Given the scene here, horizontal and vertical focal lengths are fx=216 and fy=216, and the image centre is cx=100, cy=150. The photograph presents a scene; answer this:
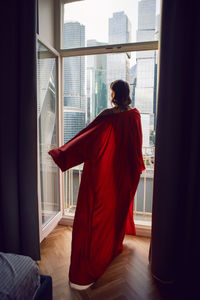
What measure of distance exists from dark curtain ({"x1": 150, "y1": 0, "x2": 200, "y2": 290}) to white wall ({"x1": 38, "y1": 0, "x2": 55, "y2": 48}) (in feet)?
4.07

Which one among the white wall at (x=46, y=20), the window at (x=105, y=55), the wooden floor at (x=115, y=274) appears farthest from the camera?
the window at (x=105, y=55)

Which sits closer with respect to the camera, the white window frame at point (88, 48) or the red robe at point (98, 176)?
the red robe at point (98, 176)

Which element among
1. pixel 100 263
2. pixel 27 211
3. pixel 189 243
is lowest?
pixel 100 263

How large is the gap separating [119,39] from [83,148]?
4.61 feet

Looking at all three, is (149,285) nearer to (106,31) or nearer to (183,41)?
(183,41)

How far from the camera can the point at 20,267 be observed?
1047 mm

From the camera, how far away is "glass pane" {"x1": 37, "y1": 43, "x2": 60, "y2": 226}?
2260mm

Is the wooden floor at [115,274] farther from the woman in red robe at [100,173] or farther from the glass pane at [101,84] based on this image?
the glass pane at [101,84]

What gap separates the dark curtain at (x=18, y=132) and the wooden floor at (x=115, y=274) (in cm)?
22

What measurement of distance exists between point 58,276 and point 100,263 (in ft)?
1.20

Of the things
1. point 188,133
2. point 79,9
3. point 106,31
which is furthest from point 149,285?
point 79,9

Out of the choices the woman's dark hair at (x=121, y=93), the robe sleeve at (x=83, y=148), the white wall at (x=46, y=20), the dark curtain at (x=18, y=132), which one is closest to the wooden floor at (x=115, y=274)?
the dark curtain at (x=18, y=132)

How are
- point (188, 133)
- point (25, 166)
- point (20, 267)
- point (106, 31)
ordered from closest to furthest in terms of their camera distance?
point (20, 267) < point (188, 133) < point (25, 166) < point (106, 31)

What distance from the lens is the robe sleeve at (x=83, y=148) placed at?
1685mm
